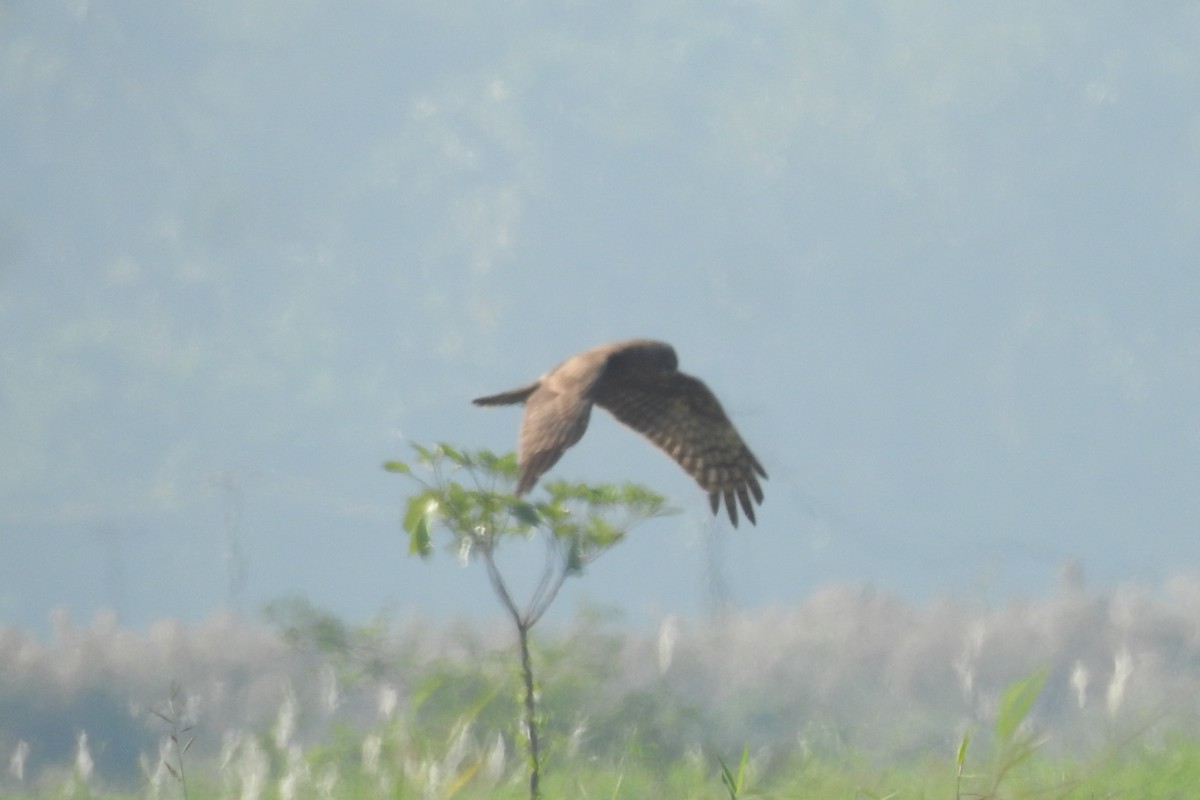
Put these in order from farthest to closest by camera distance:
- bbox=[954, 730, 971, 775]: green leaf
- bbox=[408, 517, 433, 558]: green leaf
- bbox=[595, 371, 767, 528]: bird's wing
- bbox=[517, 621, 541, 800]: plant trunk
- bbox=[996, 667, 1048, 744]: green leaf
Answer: bbox=[595, 371, 767, 528]: bird's wing → bbox=[517, 621, 541, 800]: plant trunk → bbox=[408, 517, 433, 558]: green leaf → bbox=[954, 730, 971, 775]: green leaf → bbox=[996, 667, 1048, 744]: green leaf

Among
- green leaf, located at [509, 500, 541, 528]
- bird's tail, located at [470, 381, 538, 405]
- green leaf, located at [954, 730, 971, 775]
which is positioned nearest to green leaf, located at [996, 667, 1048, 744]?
green leaf, located at [954, 730, 971, 775]

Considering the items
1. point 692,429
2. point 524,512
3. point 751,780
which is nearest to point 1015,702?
point 751,780

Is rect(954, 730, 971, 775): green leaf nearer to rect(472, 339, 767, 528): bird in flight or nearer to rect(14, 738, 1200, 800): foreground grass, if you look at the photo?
rect(14, 738, 1200, 800): foreground grass

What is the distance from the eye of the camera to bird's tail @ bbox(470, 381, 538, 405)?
6293 mm

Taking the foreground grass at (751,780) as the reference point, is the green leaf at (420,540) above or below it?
above

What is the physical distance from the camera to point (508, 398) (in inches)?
251

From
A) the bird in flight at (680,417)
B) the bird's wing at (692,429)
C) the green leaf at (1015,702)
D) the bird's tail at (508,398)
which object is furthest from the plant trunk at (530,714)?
the green leaf at (1015,702)

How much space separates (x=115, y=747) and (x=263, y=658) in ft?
4.77

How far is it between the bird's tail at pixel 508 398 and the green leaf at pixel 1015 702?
8.39 ft

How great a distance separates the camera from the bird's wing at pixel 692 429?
23.3 feet

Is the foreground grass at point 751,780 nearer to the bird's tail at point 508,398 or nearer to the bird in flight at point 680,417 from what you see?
the bird in flight at point 680,417

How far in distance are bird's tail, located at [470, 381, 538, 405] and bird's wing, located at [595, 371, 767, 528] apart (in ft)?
2.40

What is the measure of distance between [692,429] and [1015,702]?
9.80 feet

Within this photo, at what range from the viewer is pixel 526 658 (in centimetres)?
588
